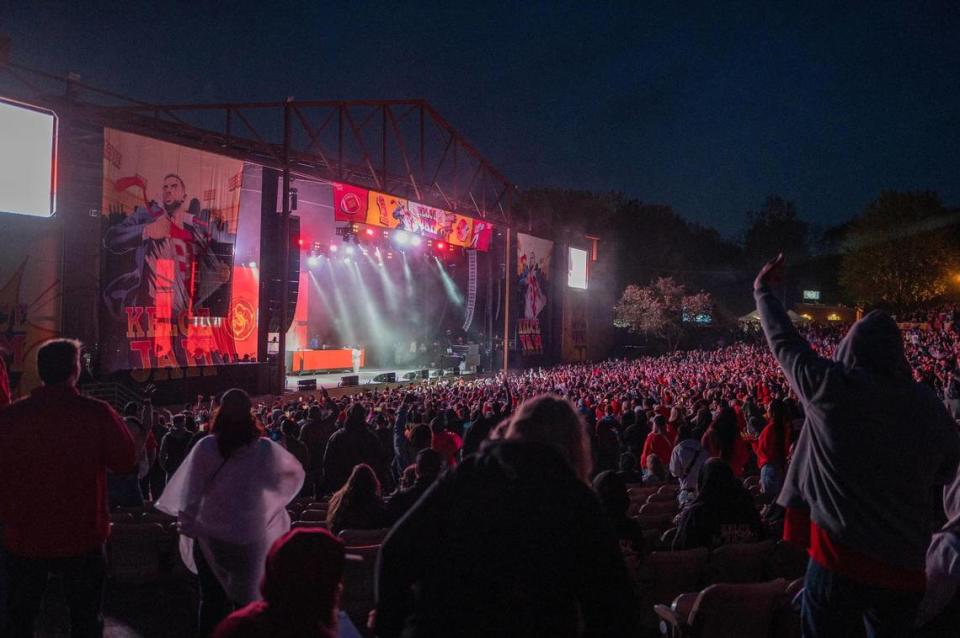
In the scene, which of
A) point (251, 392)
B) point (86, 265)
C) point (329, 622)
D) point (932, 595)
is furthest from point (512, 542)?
point (251, 392)

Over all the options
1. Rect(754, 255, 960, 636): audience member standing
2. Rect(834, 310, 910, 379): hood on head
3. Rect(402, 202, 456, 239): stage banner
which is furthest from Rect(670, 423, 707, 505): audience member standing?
Rect(402, 202, 456, 239): stage banner

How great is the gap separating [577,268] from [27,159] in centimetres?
2749

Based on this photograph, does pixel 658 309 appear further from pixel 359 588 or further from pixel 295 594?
pixel 295 594

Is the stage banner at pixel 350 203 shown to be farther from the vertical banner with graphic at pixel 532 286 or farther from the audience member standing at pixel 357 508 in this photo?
the audience member standing at pixel 357 508

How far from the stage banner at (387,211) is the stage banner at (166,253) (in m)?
4.28

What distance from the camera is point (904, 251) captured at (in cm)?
4538

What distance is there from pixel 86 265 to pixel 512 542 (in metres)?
16.4

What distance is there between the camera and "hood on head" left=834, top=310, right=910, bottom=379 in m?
2.43

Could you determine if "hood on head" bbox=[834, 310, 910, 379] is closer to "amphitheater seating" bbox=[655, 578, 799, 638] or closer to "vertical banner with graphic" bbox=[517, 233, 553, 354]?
"amphitheater seating" bbox=[655, 578, 799, 638]

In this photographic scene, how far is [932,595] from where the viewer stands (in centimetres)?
278

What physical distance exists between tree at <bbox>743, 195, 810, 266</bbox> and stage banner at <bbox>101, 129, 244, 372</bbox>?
5954cm

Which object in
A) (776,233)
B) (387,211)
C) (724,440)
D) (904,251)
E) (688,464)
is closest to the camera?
(688,464)

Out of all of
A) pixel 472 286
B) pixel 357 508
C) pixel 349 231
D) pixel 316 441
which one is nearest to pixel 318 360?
pixel 472 286

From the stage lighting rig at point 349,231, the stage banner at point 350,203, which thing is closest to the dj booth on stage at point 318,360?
the stage lighting rig at point 349,231
